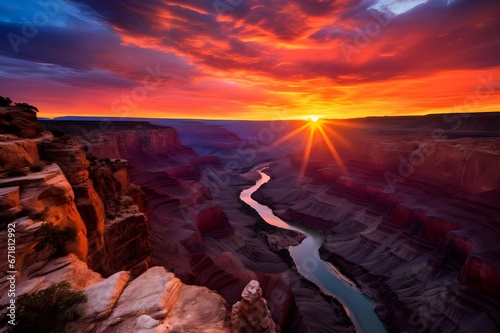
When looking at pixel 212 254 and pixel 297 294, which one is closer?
pixel 297 294

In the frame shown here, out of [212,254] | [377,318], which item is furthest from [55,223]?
[377,318]

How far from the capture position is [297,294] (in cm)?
2992

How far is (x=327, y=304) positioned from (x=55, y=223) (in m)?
28.4

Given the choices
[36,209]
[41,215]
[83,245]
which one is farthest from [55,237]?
[83,245]

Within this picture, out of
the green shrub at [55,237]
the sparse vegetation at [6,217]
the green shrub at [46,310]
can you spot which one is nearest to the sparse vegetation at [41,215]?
the green shrub at [55,237]

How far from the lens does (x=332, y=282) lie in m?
34.3

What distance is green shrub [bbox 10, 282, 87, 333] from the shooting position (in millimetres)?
6664

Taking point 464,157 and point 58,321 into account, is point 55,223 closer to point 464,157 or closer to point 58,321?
point 58,321

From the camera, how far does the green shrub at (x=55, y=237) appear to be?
9.23 m

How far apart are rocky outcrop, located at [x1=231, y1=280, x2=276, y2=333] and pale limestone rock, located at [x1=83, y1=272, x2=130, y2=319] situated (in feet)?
12.0

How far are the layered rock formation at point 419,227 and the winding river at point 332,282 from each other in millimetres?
1209

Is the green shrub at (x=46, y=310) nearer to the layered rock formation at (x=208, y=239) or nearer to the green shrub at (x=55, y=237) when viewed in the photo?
the green shrub at (x=55, y=237)

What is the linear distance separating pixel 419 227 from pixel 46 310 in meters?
41.0

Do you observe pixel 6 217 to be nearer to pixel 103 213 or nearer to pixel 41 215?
pixel 41 215
